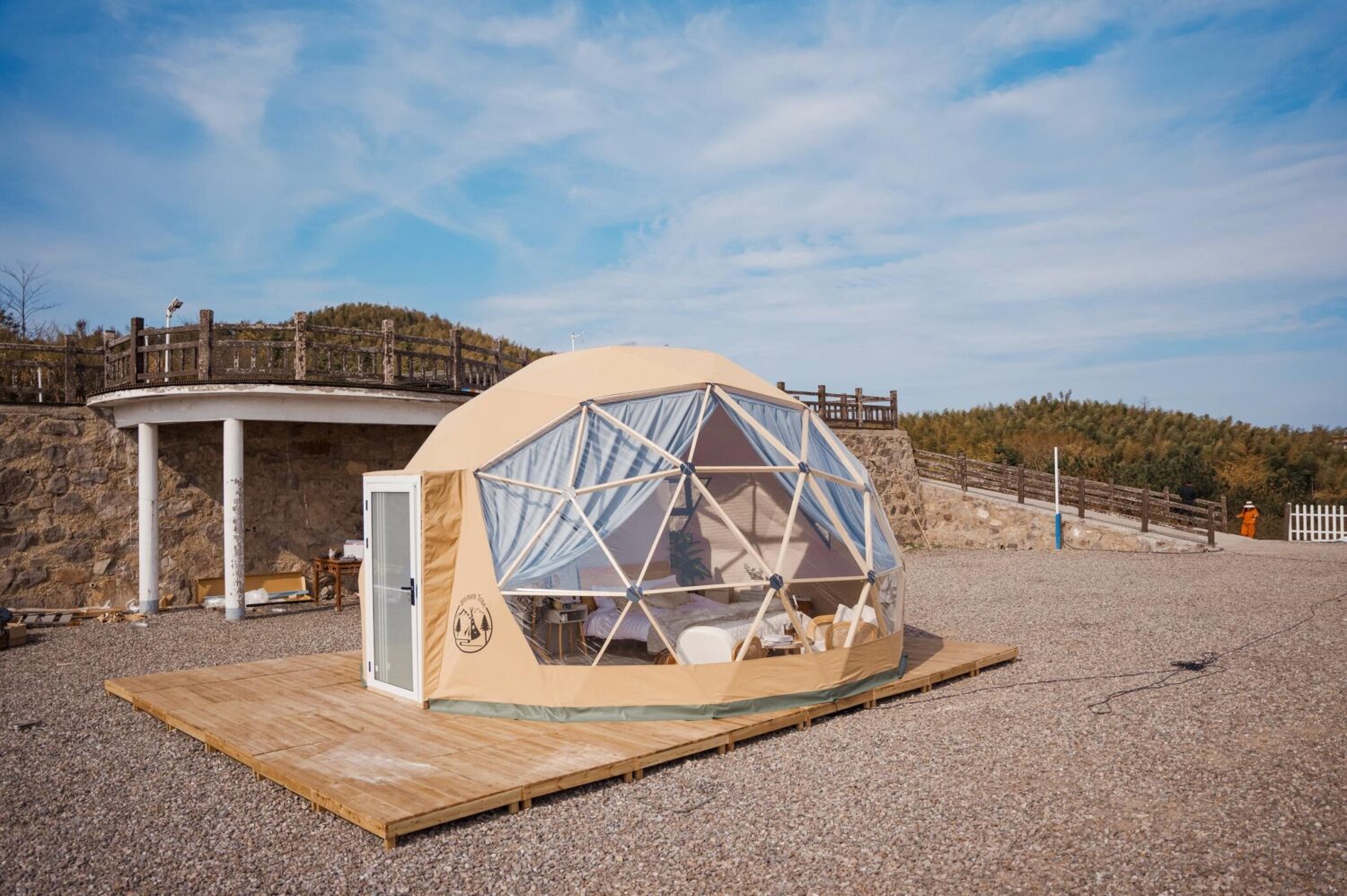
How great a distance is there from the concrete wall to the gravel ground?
159 inches

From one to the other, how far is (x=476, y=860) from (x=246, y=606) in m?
8.76

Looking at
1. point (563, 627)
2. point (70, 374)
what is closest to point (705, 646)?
point (563, 627)

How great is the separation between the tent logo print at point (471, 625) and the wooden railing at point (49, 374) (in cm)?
828

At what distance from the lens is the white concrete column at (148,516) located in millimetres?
11344

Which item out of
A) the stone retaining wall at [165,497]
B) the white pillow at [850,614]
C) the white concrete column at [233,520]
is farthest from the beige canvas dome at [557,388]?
the stone retaining wall at [165,497]

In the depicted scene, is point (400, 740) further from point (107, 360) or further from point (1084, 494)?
point (1084, 494)

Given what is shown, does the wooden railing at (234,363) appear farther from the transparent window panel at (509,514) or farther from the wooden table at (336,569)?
the transparent window panel at (509,514)

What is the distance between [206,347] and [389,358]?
2.02 meters

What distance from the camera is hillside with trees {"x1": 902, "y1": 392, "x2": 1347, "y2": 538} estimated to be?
23781 millimetres

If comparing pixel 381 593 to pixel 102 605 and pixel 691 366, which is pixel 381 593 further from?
pixel 102 605

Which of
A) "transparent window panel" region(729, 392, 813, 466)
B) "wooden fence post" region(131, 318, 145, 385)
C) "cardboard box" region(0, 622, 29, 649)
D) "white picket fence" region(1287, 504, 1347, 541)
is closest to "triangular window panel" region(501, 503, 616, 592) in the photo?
"transparent window panel" region(729, 392, 813, 466)

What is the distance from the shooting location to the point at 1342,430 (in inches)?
1182

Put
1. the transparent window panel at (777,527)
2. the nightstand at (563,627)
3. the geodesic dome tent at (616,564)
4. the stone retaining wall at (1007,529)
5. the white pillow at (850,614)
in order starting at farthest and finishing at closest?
the stone retaining wall at (1007,529), the white pillow at (850,614), the transparent window panel at (777,527), the nightstand at (563,627), the geodesic dome tent at (616,564)

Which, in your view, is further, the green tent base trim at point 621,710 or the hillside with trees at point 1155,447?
the hillside with trees at point 1155,447
